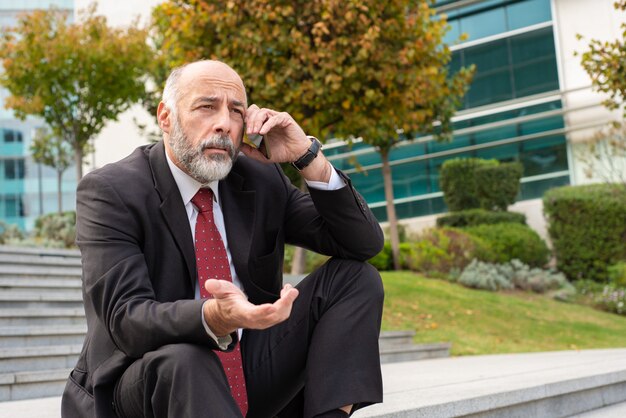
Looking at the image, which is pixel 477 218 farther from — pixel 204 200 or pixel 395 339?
pixel 204 200

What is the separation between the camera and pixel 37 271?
28.2 ft

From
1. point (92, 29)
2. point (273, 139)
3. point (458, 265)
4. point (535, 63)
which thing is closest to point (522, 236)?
point (458, 265)

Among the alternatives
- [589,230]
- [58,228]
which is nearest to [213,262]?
[58,228]

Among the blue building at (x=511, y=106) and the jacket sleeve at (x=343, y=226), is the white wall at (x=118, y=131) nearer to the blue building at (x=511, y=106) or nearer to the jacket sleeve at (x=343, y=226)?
the blue building at (x=511, y=106)

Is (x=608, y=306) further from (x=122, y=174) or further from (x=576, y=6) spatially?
(x=122, y=174)

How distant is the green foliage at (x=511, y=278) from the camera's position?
13.2 m

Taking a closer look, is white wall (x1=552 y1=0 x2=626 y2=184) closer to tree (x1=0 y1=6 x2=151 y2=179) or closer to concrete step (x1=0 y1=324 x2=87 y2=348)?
tree (x1=0 y1=6 x2=151 y2=179)

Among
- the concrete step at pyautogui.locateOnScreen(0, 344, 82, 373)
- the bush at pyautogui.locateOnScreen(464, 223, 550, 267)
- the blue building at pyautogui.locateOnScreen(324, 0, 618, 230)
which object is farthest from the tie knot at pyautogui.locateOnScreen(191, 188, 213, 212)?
the blue building at pyautogui.locateOnScreen(324, 0, 618, 230)

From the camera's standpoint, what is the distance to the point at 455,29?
22031 mm

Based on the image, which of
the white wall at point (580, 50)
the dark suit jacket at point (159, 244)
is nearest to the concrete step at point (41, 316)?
the dark suit jacket at point (159, 244)

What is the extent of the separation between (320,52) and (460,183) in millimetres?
9406

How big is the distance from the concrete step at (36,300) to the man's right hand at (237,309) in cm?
536

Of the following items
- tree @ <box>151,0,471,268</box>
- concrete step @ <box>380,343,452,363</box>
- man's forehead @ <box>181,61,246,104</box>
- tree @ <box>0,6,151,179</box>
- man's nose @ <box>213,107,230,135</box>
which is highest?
tree @ <box>0,6,151,179</box>

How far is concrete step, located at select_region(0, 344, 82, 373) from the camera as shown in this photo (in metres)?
5.19
